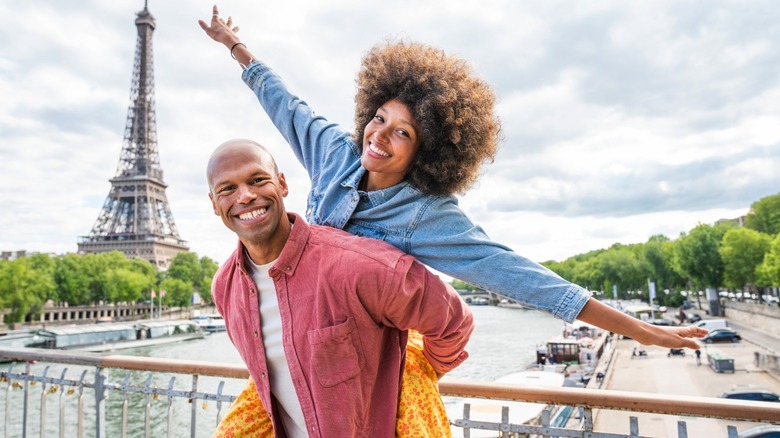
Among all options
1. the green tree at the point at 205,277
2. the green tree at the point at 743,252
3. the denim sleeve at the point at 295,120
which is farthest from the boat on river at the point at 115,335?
the green tree at the point at 743,252

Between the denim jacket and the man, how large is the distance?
0.32ft

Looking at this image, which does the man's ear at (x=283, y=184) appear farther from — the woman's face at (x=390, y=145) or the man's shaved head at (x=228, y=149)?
the woman's face at (x=390, y=145)

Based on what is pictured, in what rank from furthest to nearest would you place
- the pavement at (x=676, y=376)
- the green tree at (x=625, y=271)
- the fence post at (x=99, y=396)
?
the green tree at (x=625, y=271) → the pavement at (x=676, y=376) → the fence post at (x=99, y=396)

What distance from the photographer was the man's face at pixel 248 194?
1.83 m

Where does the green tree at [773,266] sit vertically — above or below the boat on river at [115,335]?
above

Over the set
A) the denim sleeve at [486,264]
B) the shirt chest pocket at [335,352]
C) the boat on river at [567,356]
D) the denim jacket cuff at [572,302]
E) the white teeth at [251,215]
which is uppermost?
the white teeth at [251,215]

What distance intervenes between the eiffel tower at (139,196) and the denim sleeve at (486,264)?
66.8 meters

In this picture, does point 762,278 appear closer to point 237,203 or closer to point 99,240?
point 237,203

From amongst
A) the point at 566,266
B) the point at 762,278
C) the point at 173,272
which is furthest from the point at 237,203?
the point at 566,266

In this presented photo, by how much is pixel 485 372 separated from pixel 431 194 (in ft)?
86.9

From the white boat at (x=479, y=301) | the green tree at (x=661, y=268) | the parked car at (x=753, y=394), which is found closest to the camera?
the parked car at (x=753, y=394)

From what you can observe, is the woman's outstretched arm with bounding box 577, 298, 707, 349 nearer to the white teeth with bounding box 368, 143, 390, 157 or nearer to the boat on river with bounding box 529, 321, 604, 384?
the white teeth with bounding box 368, 143, 390, 157

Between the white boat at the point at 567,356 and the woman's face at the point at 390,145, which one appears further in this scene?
the white boat at the point at 567,356

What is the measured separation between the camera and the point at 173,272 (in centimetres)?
6344
